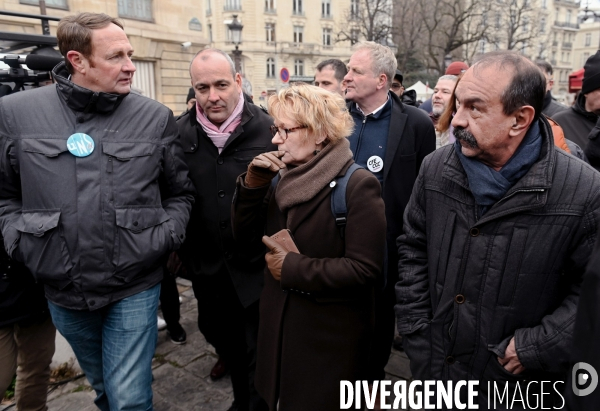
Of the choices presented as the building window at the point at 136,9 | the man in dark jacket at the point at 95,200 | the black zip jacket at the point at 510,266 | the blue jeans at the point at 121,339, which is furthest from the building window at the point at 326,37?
the black zip jacket at the point at 510,266

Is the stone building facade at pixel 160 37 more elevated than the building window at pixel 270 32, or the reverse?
the building window at pixel 270 32

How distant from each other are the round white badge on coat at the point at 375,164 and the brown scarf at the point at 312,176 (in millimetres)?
899

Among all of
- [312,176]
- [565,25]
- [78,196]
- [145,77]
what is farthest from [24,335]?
[565,25]

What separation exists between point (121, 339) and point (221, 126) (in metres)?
1.37

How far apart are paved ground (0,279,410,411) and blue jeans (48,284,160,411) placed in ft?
2.66

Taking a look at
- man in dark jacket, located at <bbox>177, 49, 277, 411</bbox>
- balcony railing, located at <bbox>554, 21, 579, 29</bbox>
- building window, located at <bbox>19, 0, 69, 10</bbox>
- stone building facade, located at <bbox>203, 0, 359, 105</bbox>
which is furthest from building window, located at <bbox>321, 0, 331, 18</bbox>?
man in dark jacket, located at <bbox>177, 49, 277, 411</bbox>

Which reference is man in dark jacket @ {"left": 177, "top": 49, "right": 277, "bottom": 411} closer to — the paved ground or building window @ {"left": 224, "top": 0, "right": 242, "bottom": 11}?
the paved ground

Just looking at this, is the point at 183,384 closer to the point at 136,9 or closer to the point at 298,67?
the point at 136,9

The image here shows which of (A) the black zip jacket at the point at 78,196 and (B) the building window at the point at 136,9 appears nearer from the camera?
(A) the black zip jacket at the point at 78,196

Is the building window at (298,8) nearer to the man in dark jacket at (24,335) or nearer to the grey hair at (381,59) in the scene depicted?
the grey hair at (381,59)

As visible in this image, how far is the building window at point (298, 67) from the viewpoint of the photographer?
5858 centimetres

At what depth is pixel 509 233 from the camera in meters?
1.75

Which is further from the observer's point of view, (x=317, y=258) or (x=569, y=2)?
(x=569, y=2)

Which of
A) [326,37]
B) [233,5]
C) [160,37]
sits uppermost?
[233,5]
